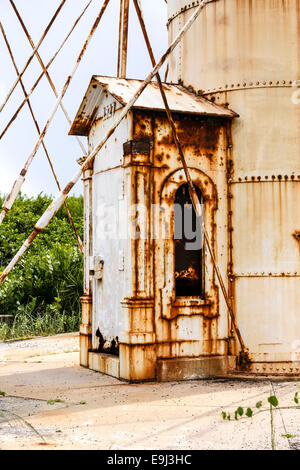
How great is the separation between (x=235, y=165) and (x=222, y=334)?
7.41ft

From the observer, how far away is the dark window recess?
8.62m

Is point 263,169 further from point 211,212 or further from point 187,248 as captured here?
point 187,248

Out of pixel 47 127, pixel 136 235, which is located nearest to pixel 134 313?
pixel 136 235

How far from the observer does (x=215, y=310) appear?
8578 millimetres

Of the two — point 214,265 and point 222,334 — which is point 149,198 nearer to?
point 214,265

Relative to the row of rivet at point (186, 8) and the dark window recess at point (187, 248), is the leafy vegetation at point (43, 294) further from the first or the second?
the row of rivet at point (186, 8)

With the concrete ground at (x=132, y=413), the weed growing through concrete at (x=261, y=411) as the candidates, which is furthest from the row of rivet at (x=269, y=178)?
the weed growing through concrete at (x=261, y=411)

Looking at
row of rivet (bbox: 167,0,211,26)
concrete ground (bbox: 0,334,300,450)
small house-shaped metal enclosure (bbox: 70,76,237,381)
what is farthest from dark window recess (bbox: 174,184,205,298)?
Answer: row of rivet (bbox: 167,0,211,26)

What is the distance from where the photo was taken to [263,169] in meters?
8.72

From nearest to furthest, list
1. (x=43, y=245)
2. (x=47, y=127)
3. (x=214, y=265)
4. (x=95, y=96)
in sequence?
(x=47, y=127) → (x=214, y=265) → (x=95, y=96) → (x=43, y=245)

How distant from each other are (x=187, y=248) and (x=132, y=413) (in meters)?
2.84

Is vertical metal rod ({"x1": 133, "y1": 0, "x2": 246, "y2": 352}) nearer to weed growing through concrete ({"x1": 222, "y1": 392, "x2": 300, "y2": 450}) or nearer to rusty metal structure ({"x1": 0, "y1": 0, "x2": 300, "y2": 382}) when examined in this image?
rusty metal structure ({"x1": 0, "y1": 0, "x2": 300, "y2": 382})

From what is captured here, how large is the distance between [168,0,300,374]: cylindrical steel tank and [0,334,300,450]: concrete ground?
2.68 ft

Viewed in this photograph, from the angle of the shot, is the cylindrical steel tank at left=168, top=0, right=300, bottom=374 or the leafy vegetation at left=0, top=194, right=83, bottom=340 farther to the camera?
the leafy vegetation at left=0, top=194, right=83, bottom=340
